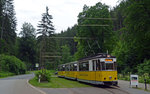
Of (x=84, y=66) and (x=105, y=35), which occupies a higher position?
(x=105, y=35)

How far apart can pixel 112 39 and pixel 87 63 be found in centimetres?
1980

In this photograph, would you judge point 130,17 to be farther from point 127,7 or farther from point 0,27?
point 0,27

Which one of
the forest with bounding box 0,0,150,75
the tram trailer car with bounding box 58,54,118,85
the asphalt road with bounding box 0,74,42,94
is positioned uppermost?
the forest with bounding box 0,0,150,75

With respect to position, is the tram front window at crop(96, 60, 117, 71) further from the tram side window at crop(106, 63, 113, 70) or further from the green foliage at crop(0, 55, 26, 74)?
the green foliage at crop(0, 55, 26, 74)

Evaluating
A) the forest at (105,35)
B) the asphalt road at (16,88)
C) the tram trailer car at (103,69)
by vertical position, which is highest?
the forest at (105,35)

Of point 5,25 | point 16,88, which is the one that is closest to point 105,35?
point 16,88

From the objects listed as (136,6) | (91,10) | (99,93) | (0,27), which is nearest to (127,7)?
(136,6)

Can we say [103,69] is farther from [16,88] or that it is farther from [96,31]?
[96,31]

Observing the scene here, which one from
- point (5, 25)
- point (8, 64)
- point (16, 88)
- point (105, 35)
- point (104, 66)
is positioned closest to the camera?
point (104, 66)

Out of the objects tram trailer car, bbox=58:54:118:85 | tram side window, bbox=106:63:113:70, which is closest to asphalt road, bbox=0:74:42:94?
tram trailer car, bbox=58:54:118:85

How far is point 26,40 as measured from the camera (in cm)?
8456

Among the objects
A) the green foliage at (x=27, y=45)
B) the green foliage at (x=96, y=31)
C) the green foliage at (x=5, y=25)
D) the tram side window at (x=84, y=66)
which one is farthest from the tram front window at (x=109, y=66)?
the green foliage at (x=27, y=45)

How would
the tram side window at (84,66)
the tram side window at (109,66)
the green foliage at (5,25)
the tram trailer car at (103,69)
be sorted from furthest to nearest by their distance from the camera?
the green foliage at (5,25)
the tram side window at (84,66)
the tram side window at (109,66)
the tram trailer car at (103,69)

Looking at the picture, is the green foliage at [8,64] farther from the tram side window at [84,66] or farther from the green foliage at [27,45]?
the green foliage at [27,45]
